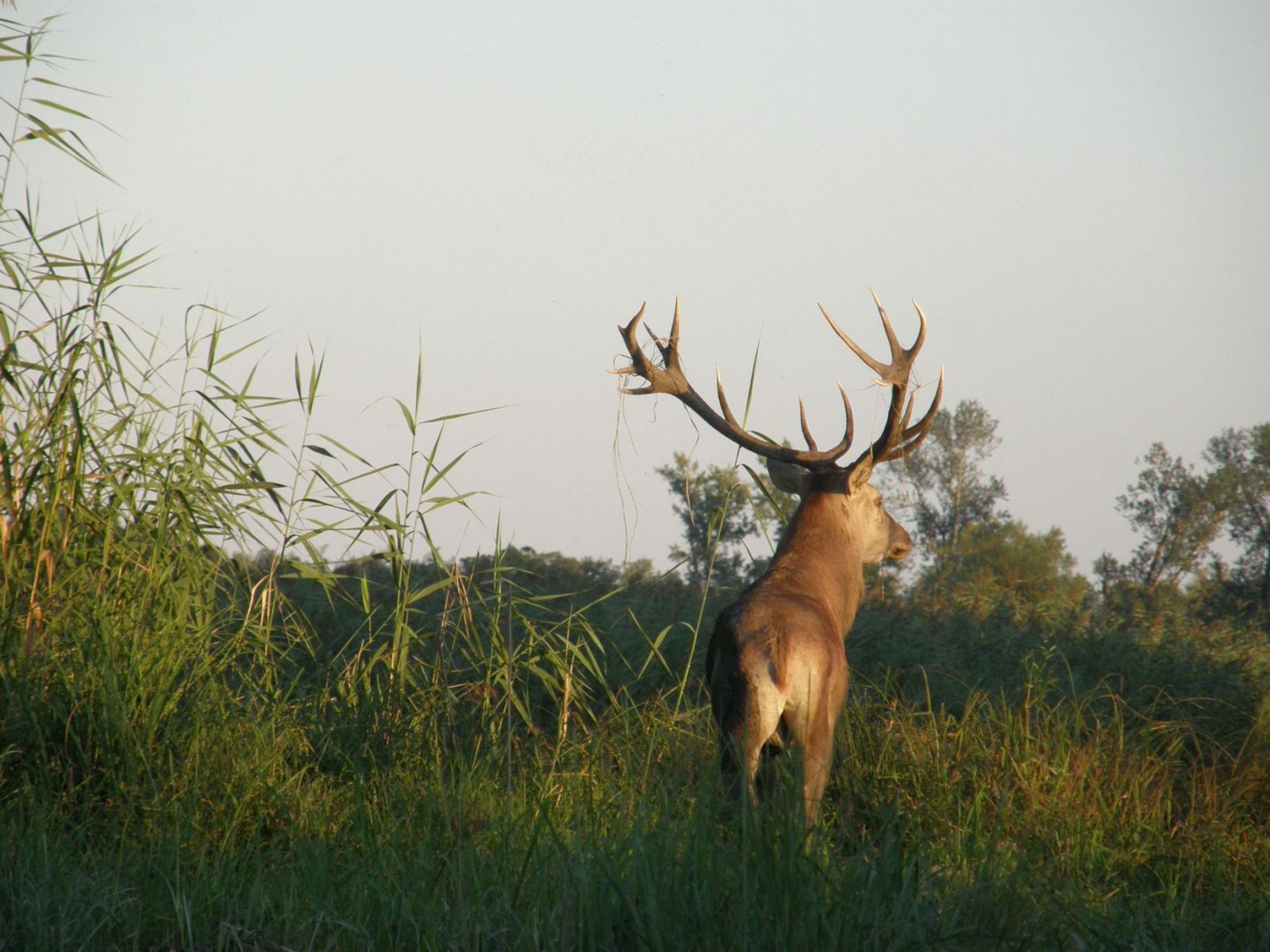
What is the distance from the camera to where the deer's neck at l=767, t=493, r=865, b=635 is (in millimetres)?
5570

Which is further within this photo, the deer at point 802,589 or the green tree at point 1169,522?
the green tree at point 1169,522

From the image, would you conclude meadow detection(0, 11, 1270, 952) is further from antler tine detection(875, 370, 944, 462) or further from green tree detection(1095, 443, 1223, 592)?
green tree detection(1095, 443, 1223, 592)

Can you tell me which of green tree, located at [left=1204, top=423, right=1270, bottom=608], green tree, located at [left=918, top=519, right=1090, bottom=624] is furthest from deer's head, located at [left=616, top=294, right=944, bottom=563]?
green tree, located at [left=1204, top=423, right=1270, bottom=608]

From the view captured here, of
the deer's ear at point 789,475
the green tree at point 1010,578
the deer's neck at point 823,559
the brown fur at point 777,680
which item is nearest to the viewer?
the brown fur at point 777,680

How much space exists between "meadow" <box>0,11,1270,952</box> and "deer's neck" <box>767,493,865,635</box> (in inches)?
22.6

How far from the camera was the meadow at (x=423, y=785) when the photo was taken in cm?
293

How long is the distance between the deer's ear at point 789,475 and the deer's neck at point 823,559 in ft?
0.60

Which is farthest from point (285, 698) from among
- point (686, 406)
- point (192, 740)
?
point (686, 406)

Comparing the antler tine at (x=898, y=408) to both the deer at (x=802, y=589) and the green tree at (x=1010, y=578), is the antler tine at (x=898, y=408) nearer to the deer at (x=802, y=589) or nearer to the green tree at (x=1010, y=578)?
the deer at (x=802, y=589)

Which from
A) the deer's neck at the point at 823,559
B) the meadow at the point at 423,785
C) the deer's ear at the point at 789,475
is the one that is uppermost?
the deer's ear at the point at 789,475

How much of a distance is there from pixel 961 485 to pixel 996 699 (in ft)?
49.6

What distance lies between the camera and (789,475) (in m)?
6.26

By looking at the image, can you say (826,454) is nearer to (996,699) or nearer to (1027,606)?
(996,699)

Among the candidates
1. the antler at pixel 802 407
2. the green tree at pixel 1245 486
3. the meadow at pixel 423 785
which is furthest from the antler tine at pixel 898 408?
the green tree at pixel 1245 486
